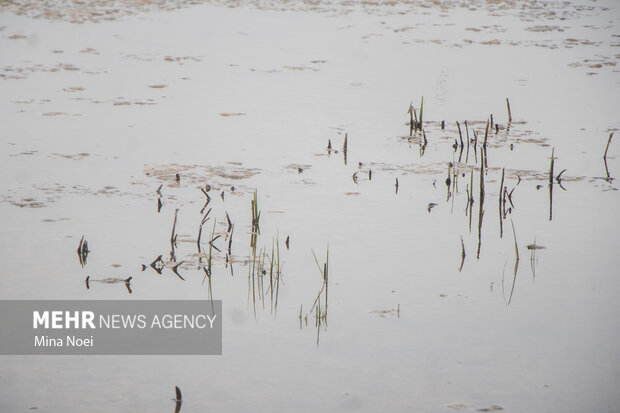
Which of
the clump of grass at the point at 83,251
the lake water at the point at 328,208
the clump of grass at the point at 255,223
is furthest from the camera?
the clump of grass at the point at 255,223

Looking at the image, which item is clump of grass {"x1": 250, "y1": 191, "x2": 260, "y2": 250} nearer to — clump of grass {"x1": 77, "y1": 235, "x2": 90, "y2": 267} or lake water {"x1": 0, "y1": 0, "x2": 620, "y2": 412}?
lake water {"x1": 0, "y1": 0, "x2": 620, "y2": 412}

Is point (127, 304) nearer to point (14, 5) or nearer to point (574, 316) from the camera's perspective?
point (574, 316)

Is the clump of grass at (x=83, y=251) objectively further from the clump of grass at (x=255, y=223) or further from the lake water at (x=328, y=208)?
the clump of grass at (x=255, y=223)

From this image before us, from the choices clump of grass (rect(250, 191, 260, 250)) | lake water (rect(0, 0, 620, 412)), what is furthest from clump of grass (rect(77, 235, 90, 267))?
clump of grass (rect(250, 191, 260, 250))

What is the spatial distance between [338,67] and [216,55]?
1.20 metres

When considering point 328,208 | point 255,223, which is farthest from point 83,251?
point 328,208

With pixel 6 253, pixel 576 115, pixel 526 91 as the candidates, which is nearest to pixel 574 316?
pixel 6 253

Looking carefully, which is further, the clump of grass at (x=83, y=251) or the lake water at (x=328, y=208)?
the clump of grass at (x=83, y=251)

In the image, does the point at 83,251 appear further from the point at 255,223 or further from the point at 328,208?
the point at 328,208

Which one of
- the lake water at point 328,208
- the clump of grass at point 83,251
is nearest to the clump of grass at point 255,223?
the lake water at point 328,208

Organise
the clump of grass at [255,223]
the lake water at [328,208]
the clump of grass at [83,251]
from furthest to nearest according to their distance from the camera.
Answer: the clump of grass at [255,223], the clump of grass at [83,251], the lake water at [328,208]

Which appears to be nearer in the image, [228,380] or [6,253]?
[228,380]

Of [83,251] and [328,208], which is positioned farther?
[328,208]

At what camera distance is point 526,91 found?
273 inches
